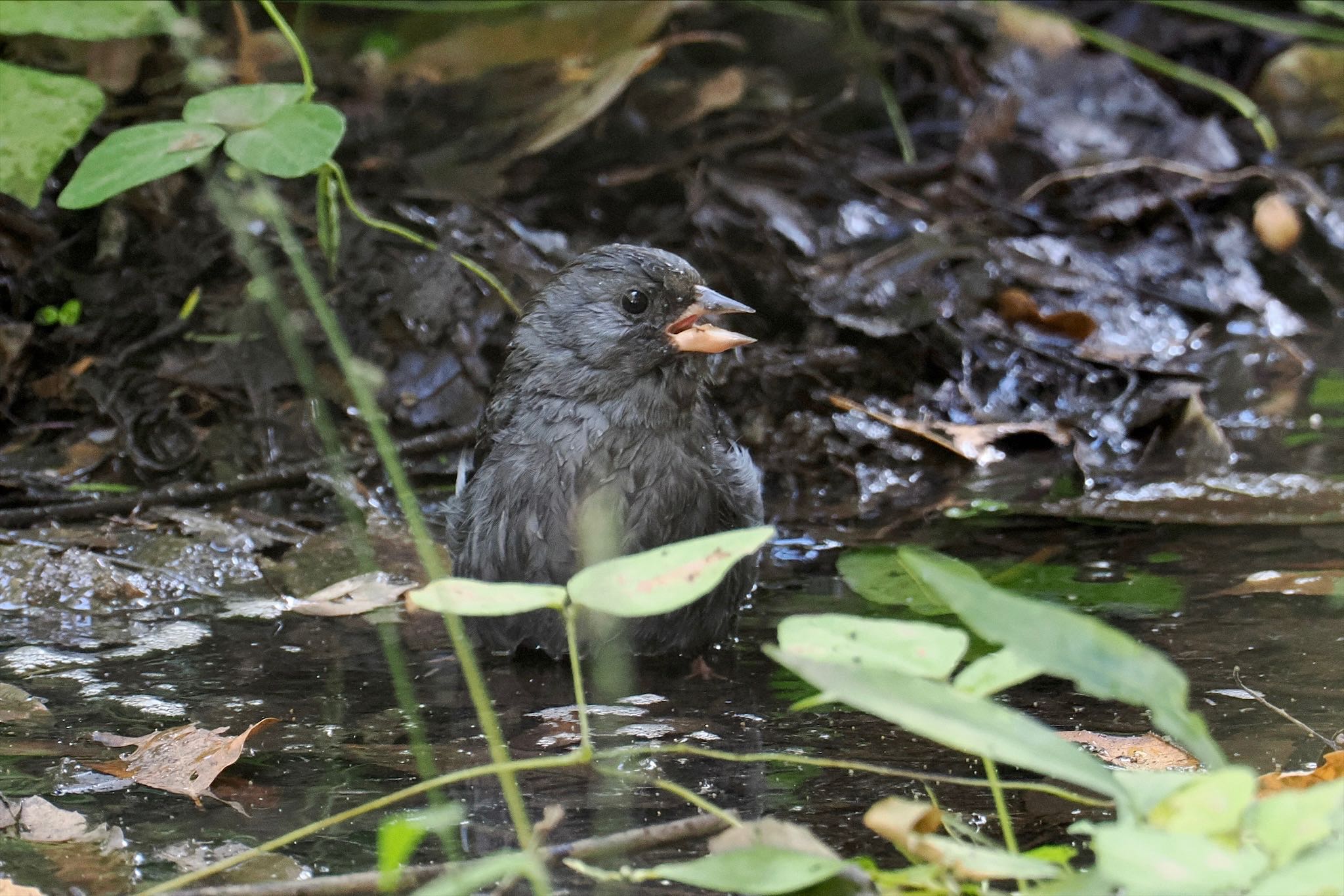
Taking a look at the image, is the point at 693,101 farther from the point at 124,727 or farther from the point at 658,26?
the point at 124,727

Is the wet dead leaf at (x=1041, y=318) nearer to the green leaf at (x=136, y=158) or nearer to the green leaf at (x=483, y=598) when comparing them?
the green leaf at (x=136, y=158)

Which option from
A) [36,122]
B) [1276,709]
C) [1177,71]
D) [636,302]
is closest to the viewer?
[1276,709]

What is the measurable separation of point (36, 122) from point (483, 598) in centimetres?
281

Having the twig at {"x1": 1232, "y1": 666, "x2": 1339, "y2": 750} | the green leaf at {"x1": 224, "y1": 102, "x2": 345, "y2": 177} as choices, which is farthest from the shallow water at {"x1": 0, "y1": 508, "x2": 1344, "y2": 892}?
the green leaf at {"x1": 224, "y1": 102, "x2": 345, "y2": 177}

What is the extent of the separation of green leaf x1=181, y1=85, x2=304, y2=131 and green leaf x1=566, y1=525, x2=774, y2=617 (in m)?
2.29

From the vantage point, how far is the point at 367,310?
15.8ft

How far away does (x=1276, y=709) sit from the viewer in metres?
2.38

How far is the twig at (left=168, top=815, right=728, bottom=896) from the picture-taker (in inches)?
66.3

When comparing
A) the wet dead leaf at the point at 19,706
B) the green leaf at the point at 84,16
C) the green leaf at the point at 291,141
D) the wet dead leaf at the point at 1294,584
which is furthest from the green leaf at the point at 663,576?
the green leaf at the point at 84,16

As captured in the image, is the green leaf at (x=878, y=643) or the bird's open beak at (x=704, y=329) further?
the bird's open beak at (x=704, y=329)

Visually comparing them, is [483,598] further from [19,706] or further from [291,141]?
[291,141]

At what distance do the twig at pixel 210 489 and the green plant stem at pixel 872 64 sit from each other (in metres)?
2.67

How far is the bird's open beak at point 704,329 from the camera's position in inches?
130

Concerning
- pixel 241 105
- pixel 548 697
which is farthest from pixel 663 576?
pixel 241 105
